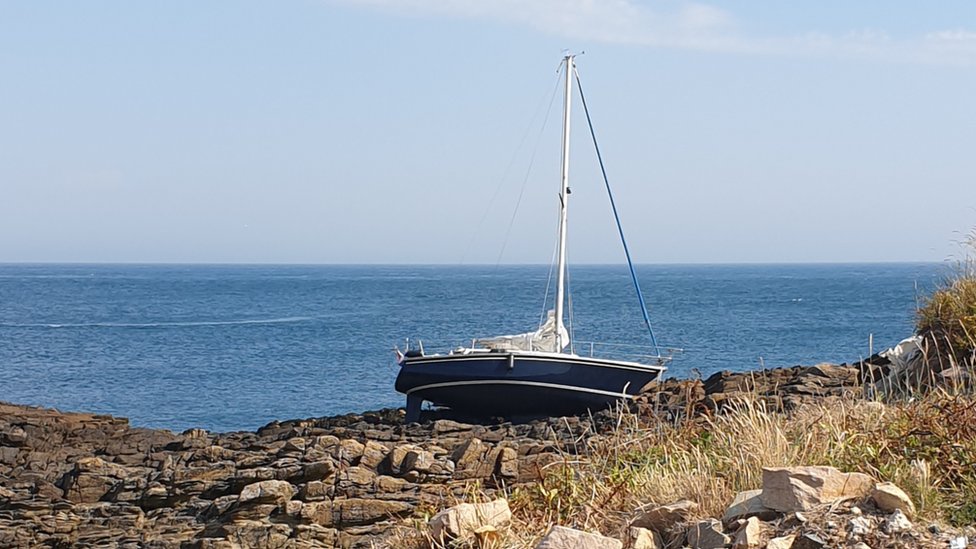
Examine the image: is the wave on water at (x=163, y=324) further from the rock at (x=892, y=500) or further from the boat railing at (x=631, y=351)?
the rock at (x=892, y=500)

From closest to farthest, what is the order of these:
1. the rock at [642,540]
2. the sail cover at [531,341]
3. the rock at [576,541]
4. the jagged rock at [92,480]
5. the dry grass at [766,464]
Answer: the rock at [576,541] → the rock at [642,540] → the dry grass at [766,464] → the jagged rock at [92,480] → the sail cover at [531,341]

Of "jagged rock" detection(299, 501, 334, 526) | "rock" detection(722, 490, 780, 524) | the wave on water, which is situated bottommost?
the wave on water

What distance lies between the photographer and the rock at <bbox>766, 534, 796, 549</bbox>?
15.4 feet

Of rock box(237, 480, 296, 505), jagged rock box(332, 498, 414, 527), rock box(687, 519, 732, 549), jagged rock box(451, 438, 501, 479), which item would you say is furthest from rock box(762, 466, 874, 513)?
jagged rock box(451, 438, 501, 479)

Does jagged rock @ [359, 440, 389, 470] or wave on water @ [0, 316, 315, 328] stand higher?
jagged rock @ [359, 440, 389, 470]

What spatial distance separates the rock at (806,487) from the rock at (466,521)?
1.37 metres

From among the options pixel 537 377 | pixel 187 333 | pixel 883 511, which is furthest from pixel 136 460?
pixel 187 333

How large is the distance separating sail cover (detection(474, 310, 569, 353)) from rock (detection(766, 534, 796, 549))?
59.1 feet

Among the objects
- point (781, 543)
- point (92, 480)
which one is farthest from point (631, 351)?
point (781, 543)

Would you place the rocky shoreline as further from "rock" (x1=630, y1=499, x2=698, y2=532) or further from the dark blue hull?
the dark blue hull

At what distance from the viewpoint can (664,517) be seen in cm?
542

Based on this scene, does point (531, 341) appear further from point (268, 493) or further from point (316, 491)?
point (268, 493)

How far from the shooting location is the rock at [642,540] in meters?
5.21

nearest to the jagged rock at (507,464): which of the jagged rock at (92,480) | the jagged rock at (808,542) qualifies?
the jagged rock at (92,480)
